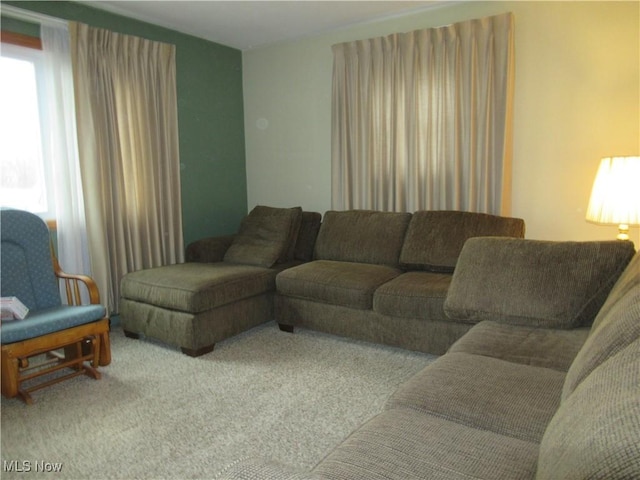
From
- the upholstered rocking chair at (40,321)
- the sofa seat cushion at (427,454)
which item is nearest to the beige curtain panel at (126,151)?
the upholstered rocking chair at (40,321)

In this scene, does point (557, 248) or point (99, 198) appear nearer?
point (557, 248)

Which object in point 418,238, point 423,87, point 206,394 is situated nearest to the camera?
point 206,394

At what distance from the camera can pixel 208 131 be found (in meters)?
4.50

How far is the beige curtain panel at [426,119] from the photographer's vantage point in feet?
11.4

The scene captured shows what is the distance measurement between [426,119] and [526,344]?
7.85ft

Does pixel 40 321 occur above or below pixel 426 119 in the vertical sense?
below

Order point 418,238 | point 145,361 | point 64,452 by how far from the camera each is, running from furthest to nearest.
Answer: point 418,238
point 145,361
point 64,452

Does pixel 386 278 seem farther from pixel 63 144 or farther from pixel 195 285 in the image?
pixel 63 144

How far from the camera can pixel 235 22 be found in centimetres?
392

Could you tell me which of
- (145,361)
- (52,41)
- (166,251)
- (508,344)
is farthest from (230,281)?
(52,41)

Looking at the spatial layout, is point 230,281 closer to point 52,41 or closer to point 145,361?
point 145,361

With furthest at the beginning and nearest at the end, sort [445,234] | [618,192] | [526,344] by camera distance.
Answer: [445,234] → [618,192] → [526,344]

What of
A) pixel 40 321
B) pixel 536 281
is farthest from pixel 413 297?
pixel 40 321

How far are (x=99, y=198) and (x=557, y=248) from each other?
3182 mm
